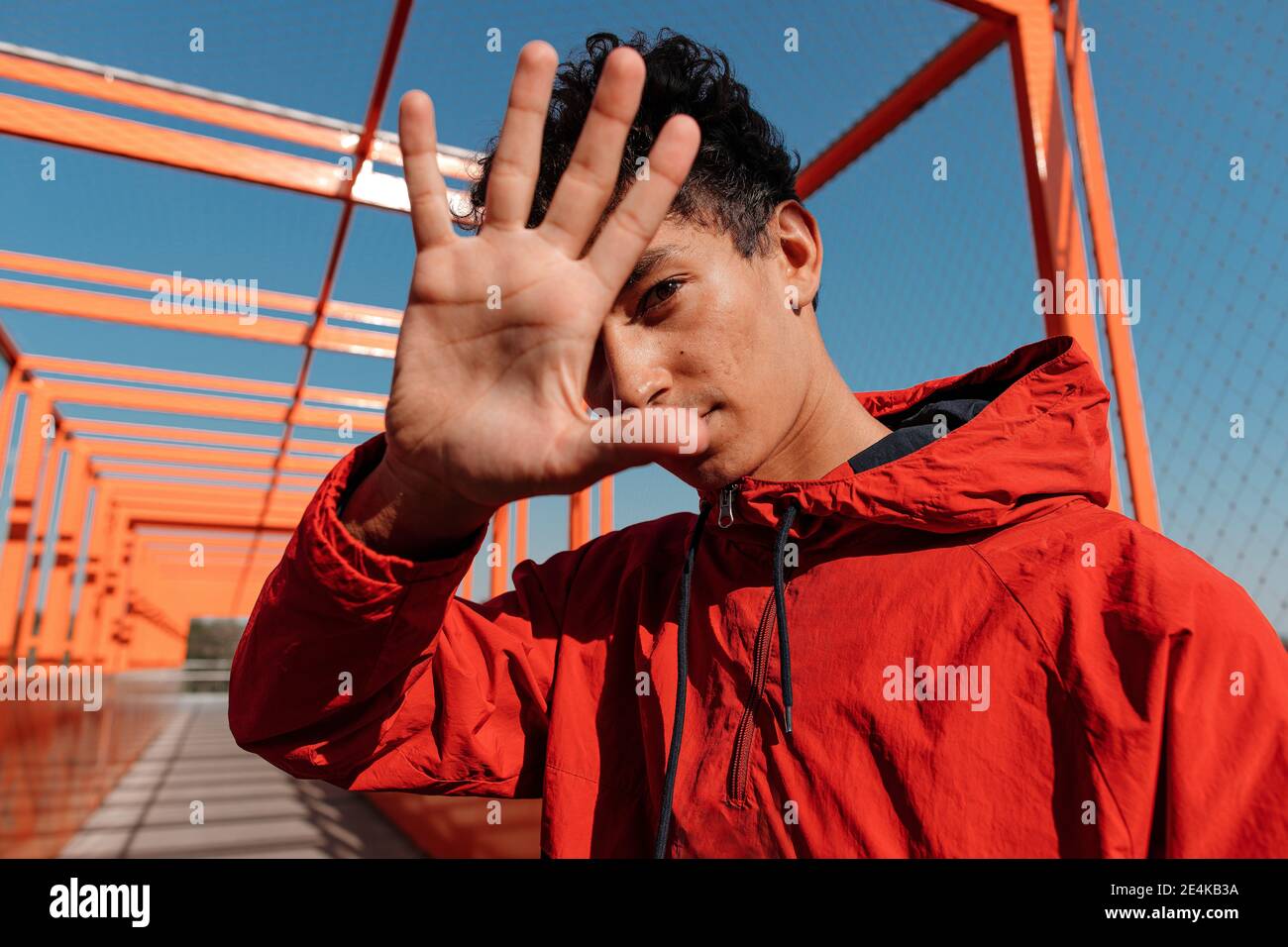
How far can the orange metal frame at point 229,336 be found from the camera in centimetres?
223

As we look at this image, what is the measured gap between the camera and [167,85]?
4.07 meters

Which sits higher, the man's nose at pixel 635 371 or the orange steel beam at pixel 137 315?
the orange steel beam at pixel 137 315

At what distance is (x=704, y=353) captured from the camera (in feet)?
3.93

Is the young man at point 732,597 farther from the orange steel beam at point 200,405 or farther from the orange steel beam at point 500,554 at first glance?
the orange steel beam at point 200,405

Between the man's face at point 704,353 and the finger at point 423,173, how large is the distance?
0.32m

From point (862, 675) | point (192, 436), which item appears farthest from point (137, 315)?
point (862, 675)

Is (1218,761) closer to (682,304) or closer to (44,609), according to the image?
(682,304)

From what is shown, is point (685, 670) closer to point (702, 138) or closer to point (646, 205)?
point (646, 205)

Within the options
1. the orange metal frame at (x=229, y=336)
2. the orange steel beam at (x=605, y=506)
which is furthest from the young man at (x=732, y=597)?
the orange steel beam at (x=605, y=506)

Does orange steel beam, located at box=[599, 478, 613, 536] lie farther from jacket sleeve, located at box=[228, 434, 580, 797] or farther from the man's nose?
the man's nose

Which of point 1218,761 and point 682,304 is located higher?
point 682,304

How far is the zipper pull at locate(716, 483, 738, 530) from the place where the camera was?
1265 millimetres
